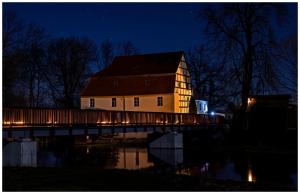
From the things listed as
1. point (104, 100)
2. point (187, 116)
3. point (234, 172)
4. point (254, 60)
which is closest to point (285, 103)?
point (254, 60)

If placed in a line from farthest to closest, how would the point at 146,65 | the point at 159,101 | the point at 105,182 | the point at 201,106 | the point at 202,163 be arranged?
the point at 201,106
the point at 146,65
the point at 159,101
the point at 202,163
the point at 105,182

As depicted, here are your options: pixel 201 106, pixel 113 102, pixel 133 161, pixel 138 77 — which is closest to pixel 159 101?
pixel 138 77

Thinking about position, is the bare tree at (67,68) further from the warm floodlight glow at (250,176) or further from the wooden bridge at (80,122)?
the warm floodlight glow at (250,176)

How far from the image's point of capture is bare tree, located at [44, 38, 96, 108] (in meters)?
56.9

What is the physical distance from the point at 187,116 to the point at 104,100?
43.5ft

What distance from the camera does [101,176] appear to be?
15.9 metres

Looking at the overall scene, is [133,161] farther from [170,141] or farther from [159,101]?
[159,101]

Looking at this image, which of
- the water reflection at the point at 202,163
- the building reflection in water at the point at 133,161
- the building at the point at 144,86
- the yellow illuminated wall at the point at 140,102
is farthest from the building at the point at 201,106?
the building reflection in water at the point at 133,161

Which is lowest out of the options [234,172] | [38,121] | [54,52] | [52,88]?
[234,172]

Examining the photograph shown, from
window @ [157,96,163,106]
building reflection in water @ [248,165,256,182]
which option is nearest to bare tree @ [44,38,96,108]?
window @ [157,96,163,106]

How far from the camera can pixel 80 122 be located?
32188 mm

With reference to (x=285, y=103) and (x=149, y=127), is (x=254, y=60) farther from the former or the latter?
(x=149, y=127)

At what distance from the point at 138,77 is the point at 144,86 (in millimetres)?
1368

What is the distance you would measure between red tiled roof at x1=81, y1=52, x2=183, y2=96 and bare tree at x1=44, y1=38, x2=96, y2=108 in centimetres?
213
